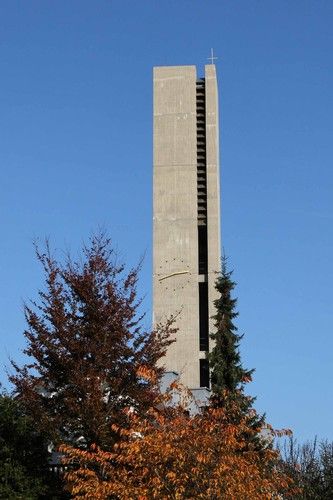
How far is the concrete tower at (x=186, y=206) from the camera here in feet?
187

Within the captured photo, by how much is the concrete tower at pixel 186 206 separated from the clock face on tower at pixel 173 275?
64 millimetres

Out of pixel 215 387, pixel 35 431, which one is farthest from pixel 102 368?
pixel 215 387

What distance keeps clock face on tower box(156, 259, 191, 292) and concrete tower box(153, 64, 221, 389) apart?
0.06 meters

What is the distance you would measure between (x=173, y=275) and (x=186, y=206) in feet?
16.0

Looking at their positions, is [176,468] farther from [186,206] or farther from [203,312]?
[186,206]

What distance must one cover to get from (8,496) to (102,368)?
3742 mm

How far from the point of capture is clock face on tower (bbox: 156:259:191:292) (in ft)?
188

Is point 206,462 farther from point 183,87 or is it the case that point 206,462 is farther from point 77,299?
point 183,87

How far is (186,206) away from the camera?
195 ft

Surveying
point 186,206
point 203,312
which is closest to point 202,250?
point 186,206

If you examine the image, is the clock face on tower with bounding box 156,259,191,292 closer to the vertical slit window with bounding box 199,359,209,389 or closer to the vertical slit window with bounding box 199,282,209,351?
the vertical slit window with bounding box 199,282,209,351

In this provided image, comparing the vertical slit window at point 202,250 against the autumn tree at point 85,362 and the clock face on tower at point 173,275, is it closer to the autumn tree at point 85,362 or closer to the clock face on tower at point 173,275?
the clock face on tower at point 173,275

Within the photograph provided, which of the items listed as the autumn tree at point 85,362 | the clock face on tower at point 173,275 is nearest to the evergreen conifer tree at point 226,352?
the autumn tree at point 85,362

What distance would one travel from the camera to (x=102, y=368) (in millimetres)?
21344
